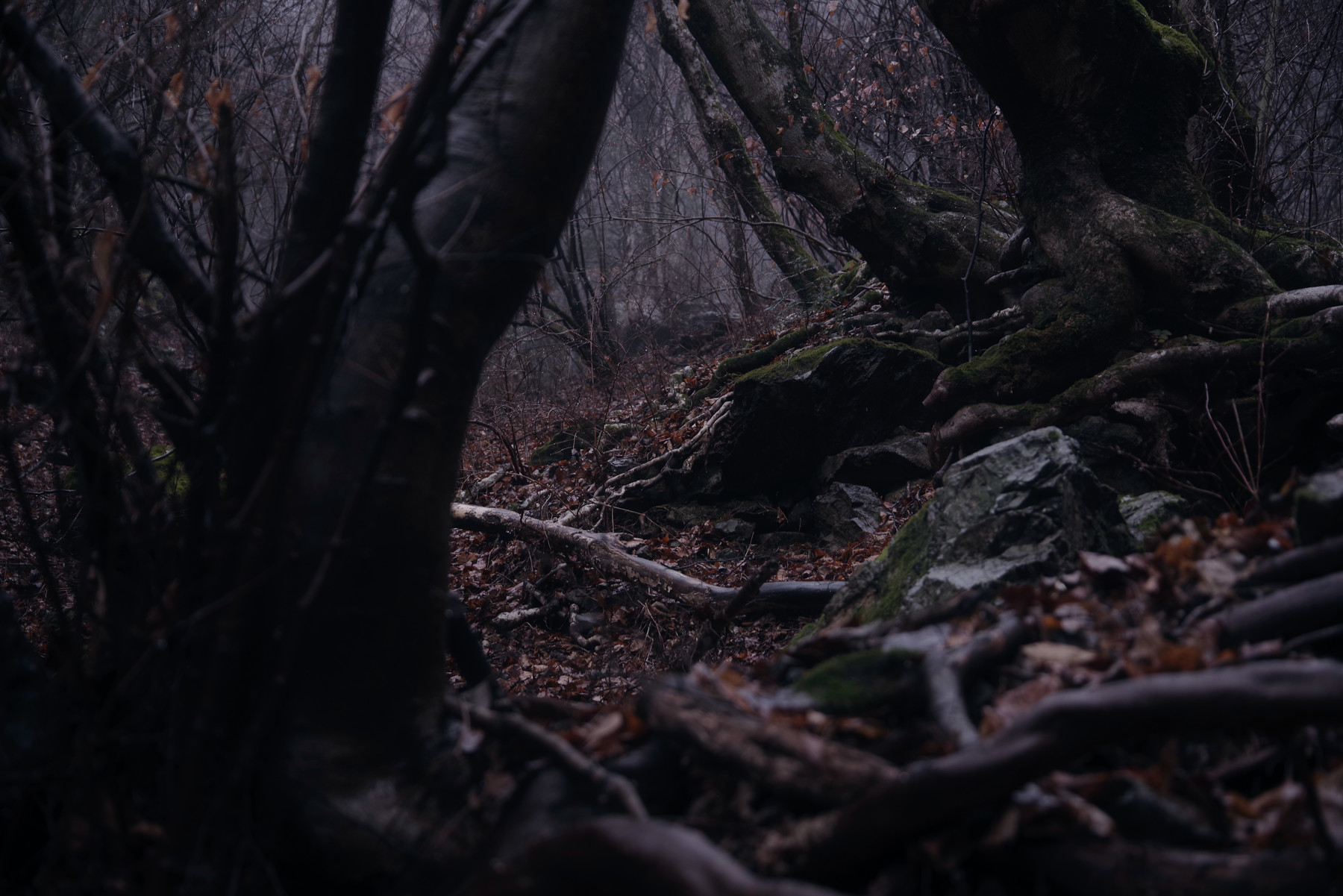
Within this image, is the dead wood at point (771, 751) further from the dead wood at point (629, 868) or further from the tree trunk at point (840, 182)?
the tree trunk at point (840, 182)

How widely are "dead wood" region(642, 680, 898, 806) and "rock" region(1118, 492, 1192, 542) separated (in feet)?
9.61

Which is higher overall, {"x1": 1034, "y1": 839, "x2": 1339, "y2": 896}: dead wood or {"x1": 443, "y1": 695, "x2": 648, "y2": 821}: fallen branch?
{"x1": 443, "y1": 695, "x2": 648, "y2": 821}: fallen branch

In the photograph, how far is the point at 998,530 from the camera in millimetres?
3295

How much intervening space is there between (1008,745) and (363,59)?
2195mm

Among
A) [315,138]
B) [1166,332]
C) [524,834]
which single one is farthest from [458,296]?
[1166,332]

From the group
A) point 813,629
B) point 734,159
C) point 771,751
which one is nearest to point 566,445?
point 734,159

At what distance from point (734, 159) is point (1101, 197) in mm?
6056

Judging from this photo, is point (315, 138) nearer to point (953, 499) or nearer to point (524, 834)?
point (524, 834)

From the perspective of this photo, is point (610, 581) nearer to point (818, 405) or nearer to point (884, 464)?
point (818, 405)

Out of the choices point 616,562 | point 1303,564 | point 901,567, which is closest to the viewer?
point 1303,564

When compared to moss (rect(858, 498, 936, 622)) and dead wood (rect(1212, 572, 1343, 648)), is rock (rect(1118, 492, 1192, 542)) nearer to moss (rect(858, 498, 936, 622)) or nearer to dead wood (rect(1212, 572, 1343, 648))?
moss (rect(858, 498, 936, 622))

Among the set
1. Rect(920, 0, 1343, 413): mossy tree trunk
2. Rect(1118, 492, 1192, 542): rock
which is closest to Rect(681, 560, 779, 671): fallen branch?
Rect(1118, 492, 1192, 542): rock

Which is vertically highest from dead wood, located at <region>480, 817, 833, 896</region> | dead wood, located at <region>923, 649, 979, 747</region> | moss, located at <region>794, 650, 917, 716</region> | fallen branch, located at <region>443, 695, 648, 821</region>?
fallen branch, located at <region>443, 695, 648, 821</region>

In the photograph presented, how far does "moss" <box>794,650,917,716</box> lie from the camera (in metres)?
1.84
